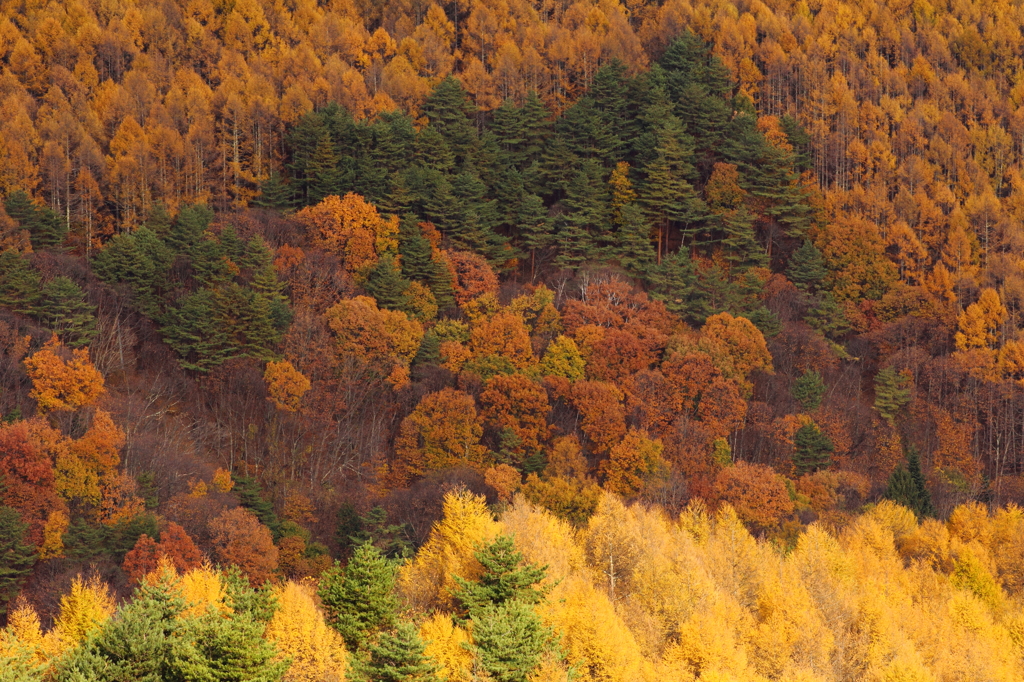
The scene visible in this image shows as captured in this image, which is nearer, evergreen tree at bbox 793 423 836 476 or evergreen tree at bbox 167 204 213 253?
evergreen tree at bbox 793 423 836 476

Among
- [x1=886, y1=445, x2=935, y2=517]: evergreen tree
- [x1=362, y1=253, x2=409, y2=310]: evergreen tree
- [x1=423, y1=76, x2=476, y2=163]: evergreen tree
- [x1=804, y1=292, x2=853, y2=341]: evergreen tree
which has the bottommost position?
[x1=886, y1=445, x2=935, y2=517]: evergreen tree

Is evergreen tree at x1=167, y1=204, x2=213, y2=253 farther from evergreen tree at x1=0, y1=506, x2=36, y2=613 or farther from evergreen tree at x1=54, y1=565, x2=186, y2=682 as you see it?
evergreen tree at x1=54, y1=565, x2=186, y2=682

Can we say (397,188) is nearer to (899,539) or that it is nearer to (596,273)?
(596,273)

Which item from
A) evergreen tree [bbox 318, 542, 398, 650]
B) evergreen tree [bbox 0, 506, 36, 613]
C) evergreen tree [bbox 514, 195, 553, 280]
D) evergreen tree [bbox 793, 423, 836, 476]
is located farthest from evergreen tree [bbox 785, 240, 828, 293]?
evergreen tree [bbox 318, 542, 398, 650]

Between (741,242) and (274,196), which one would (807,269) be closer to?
(741,242)

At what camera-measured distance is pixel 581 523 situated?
84375 mm

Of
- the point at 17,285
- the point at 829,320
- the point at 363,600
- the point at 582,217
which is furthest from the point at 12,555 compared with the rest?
the point at 829,320

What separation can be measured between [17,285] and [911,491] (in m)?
58.6

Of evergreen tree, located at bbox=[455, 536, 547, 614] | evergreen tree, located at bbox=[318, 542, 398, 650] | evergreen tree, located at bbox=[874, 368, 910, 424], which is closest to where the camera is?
evergreen tree, located at bbox=[318, 542, 398, 650]

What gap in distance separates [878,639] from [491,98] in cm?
8117

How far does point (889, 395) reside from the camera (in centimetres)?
10700

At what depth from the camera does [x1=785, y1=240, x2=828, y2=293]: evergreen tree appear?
116812mm

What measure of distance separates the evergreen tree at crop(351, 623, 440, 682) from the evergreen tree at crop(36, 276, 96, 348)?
47.2 m

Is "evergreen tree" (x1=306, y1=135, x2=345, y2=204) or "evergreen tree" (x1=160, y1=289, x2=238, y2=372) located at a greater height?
"evergreen tree" (x1=306, y1=135, x2=345, y2=204)
